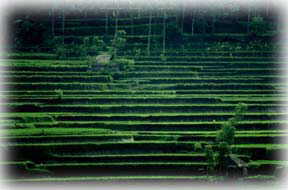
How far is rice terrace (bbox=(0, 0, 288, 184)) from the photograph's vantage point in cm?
1733

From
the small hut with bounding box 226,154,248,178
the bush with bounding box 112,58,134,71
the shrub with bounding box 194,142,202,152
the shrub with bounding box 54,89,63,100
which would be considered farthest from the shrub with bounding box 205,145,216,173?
the bush with bounding box 112,58,134,71

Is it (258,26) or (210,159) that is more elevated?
(258,26)

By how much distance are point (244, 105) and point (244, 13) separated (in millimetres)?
15027

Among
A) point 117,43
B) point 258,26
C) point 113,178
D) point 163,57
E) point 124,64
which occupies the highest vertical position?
point 258,26

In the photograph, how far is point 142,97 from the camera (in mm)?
22172

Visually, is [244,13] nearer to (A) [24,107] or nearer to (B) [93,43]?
(B) [93,43]

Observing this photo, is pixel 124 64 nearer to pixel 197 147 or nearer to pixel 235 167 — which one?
pixel 197 147

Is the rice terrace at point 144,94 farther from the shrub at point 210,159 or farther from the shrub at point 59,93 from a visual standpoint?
the shrub at point 59,93

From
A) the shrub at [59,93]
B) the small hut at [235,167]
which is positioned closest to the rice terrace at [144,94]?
the small hut at [235,167]

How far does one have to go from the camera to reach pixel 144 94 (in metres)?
22.9

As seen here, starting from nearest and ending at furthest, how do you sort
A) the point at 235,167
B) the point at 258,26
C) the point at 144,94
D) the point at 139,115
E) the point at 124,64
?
Result: the point at 235,167, the point at 139,115, the point at 144,94, the point at 124,64, the point at 258,26

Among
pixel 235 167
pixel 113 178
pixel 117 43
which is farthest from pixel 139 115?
pixel 117 43

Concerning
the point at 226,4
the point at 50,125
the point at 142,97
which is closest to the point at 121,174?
the point at 50,125

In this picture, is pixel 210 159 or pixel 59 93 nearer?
pixel 210 159
